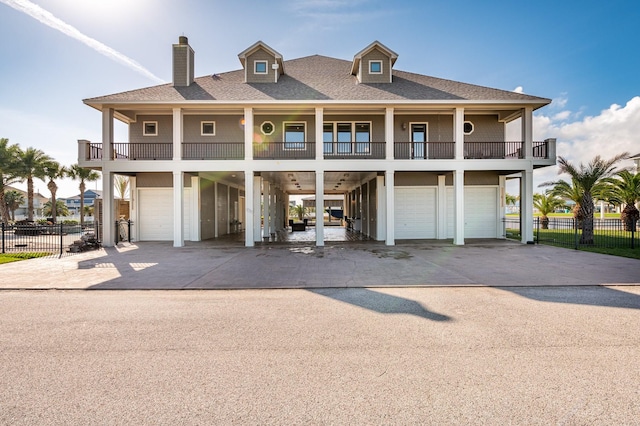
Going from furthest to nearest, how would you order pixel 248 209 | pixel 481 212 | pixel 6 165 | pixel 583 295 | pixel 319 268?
1. pixel 6 165
2. pixel 481 212
3. pixel 248 209
4. pixel 319 268
5. pixel 583 295

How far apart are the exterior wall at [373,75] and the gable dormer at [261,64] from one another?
4.64 metres

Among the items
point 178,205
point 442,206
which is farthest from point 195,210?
point 442,206

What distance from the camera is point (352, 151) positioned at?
17562 mm

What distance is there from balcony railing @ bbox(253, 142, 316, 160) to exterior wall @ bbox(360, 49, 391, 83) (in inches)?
186

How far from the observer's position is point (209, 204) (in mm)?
19562

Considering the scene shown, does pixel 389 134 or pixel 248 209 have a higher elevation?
pixel 389 134

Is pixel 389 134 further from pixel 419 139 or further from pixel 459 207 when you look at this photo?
pixel 459 207

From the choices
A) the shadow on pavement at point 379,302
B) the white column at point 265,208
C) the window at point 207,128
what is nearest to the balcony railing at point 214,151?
the window at point 207,128

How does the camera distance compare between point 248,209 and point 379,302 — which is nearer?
point 379,302

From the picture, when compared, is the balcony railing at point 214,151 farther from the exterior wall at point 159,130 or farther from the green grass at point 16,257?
the green grass at point 16,257

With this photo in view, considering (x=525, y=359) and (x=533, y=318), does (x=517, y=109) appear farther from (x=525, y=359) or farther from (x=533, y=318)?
(x=525, y=359)

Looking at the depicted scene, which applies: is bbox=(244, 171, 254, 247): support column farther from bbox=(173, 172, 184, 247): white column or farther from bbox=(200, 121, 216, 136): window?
bbox=(200, 121, 216, 136): window

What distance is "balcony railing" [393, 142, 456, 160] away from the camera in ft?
57.5

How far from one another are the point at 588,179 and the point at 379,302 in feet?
54.0
